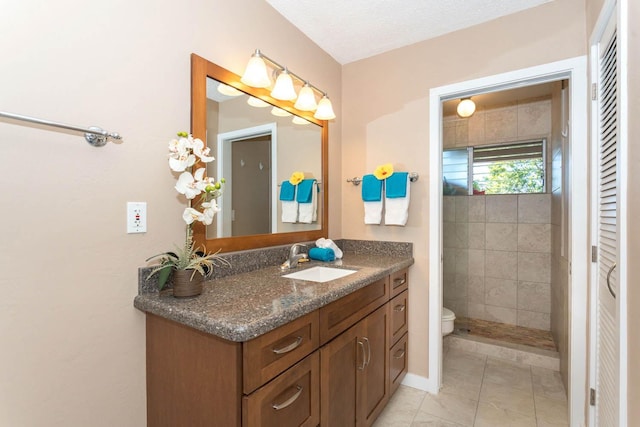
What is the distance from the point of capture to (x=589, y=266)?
1.59m

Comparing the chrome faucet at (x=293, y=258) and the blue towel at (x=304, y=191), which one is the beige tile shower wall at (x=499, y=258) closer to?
the blue towel at (x=304, y=191)

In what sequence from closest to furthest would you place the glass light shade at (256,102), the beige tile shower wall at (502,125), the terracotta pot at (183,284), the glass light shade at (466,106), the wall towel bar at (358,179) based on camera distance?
the terracotta pot at (183,284)
the glass light shade at (256,102)
the wall towel bar at (358,179)
the glass light shade at (466,106)
the beige tile shower wall at (502,125)

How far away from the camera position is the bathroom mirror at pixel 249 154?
1.42 m

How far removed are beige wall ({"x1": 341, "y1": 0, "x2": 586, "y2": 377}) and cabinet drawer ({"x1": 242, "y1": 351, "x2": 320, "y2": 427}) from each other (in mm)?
1234

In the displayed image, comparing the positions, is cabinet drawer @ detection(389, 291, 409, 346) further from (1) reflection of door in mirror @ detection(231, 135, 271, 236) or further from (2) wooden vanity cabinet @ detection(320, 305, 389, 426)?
(1) reflection of door in mirror @ detection(231, 135, 271, 236)

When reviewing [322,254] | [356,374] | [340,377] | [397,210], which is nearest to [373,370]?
[356,374]

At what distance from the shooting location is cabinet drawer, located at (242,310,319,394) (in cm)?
89

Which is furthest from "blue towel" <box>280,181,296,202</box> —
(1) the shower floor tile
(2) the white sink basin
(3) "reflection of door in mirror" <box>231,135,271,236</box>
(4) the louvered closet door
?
(1) the shower floor tile

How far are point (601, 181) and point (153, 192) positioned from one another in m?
2.01

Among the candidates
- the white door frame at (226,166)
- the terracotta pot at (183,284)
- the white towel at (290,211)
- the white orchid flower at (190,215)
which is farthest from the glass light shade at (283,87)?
the terracotta pot at (183,284)

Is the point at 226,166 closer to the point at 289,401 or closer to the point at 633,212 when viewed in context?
the point at 289,401

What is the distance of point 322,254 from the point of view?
1969 mm

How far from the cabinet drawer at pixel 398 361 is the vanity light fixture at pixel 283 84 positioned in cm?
162

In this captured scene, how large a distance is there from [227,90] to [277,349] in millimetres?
1231
